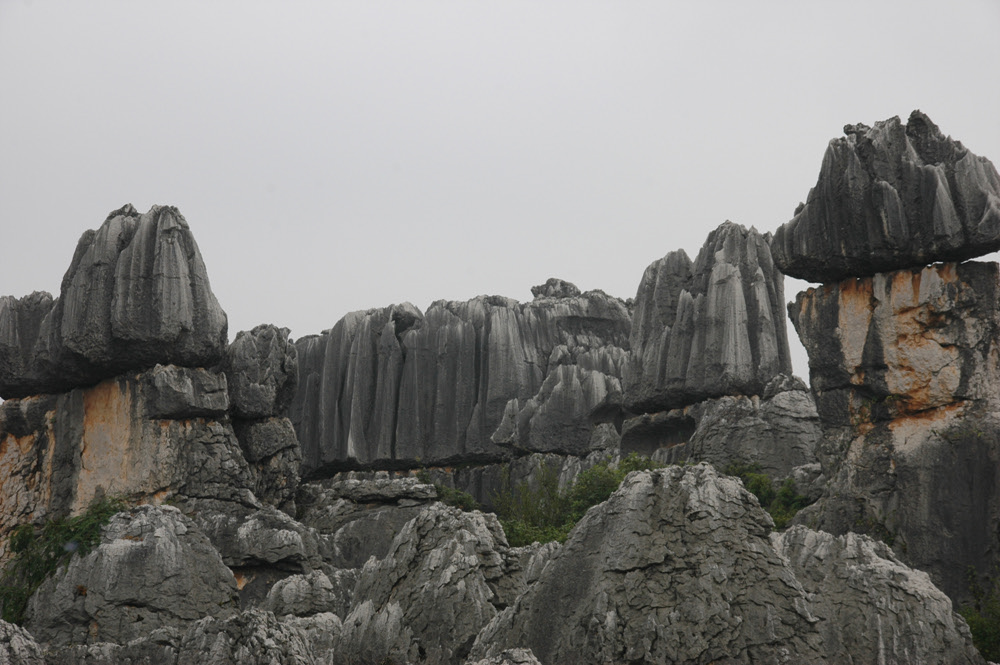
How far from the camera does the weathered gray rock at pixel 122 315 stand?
3209 cm

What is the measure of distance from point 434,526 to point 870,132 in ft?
44.7

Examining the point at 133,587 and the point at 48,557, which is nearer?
the point at 133,587

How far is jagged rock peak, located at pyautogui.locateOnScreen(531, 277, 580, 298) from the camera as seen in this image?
57.3m

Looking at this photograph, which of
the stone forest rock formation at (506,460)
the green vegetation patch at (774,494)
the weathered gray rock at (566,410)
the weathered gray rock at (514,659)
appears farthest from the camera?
the weathered gray rock at (566,410)

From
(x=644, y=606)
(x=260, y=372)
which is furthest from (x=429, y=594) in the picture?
(x=260, y=372)

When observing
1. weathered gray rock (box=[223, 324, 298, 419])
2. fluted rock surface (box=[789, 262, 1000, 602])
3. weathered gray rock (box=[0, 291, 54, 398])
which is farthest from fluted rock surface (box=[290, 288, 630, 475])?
fluted rock surface (box=[789, 262, 1000, 602])

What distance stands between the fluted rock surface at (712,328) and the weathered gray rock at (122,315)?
14974 millimetres

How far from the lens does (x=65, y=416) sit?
3284 centimetres

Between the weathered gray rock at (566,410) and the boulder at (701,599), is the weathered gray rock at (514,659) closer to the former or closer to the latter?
the boulder at (701,599)

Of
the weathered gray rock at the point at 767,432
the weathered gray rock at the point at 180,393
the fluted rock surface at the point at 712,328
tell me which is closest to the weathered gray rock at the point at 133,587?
the weathered gray rock at the point at 180,393

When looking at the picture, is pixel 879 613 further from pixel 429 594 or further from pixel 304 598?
pixel 304 598

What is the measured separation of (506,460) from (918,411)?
27.9 metres

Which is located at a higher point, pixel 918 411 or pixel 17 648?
pixel 918 411

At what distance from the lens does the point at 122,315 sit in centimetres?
3200
